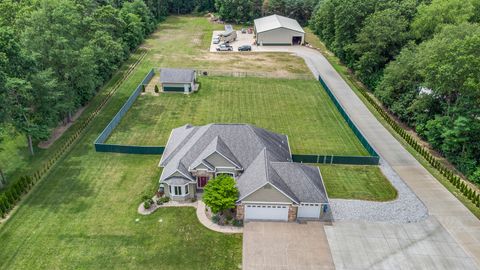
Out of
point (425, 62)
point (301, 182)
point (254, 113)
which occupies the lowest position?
point (254, 113)

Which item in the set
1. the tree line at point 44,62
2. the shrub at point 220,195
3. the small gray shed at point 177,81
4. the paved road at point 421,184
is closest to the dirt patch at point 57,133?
the tree line at point 44,62

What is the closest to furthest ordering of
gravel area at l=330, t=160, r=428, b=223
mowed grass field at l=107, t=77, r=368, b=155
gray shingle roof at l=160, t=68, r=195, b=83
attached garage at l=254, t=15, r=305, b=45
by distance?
gravel area at l=330, t=160, r=428, b=223 → mowed grass field at l=107, t=77, r=368, b=155 → gray shingle roof at l=160, t=68, r=195, b=83 → attached garage at l=254, t=15, r=305, b=45

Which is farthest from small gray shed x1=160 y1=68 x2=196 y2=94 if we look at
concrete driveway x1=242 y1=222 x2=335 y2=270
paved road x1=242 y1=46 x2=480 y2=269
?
concrete driveway x1=242 y1=222 x2=335 y2=270

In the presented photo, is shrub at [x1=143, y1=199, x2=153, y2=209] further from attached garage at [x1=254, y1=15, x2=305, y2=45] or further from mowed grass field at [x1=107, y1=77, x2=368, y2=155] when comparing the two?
attached garage at [x1=254, y1=15, x2=305, y2=45]

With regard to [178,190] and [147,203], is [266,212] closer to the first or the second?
[178,190]

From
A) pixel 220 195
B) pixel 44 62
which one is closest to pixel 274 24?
pixel 44 62

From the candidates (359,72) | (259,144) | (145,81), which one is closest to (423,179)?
(259,144)

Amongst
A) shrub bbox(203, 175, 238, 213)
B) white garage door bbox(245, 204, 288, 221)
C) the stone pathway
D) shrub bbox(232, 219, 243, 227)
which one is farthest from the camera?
white garage door bbox(245, 204, 288, 221)

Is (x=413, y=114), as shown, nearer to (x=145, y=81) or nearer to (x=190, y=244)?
(x=190, y=244)
